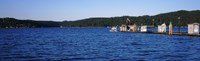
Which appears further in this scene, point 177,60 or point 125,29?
point 125,29

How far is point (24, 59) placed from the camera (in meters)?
37.1

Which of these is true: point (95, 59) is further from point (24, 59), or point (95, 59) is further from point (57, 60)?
point (24, 59)

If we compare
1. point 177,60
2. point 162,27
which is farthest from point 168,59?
point 162,27

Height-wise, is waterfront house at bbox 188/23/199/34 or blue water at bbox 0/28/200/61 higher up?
waterfront house at bbox 188/23/199/34

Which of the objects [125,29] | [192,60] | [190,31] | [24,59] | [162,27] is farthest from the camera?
[125,29]

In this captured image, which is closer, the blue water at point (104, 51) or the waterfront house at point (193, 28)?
the blue water at point (104, 51)

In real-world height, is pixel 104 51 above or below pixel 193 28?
below

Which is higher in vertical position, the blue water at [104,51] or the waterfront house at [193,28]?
the waterfront house at [193,28]

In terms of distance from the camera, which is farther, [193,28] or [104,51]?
[193,28]

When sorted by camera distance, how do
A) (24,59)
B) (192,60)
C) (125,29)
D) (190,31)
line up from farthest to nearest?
(125,29) < (190,31) < (24,59) < (192,60)

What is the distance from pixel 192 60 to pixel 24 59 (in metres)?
15.8

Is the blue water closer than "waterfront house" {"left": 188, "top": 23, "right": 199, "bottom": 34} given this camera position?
Yes

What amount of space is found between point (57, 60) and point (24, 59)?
12.0ft

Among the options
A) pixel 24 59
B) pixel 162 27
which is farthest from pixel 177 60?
pixel 162 27
